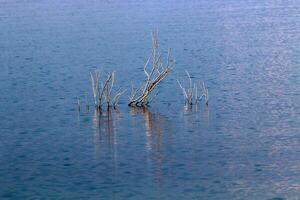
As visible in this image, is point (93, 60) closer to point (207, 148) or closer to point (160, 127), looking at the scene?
point (160, 127)

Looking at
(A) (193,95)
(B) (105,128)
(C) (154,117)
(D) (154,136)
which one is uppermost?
(A) (193,95)

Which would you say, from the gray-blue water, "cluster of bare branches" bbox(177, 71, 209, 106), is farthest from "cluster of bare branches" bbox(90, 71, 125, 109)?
"cluster of bare branches" bbox(177, 71, 209, 106)

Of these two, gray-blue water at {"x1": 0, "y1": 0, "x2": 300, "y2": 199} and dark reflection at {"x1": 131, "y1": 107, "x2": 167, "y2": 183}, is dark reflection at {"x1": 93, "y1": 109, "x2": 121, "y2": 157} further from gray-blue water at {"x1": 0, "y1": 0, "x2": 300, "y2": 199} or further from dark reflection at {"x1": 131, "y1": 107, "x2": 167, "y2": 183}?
dark reflection at {"x1": 131, "y1": 107, "x2": 167, "y2": 183}

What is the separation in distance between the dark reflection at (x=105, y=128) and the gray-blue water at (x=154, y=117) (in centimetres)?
3

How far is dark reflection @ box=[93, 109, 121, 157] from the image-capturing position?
44.3 ft

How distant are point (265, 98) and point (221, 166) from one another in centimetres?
480

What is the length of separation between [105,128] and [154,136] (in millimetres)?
1197

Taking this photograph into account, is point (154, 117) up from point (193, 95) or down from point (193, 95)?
down

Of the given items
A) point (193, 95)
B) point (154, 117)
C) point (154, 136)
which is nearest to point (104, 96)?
point (154, 117)

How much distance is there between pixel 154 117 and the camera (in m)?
15.4

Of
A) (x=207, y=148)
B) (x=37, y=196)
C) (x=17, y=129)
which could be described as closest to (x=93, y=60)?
(x=17, y=129)

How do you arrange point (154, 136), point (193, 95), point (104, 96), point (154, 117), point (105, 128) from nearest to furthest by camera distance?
1. point (154, 136)
2. point (105, 128)
3. point (154, 117)
4. point (104, 96)
5. point (193, 95)

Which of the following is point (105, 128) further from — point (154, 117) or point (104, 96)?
point (104, 96)

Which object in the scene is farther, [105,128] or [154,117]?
[154,117]
